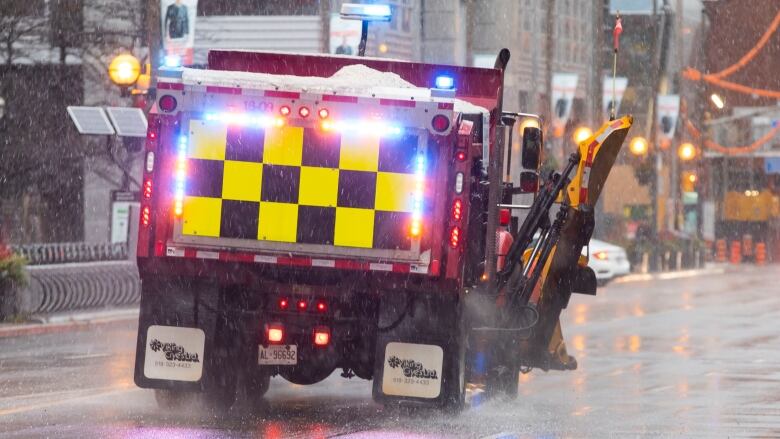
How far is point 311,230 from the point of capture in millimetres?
11586

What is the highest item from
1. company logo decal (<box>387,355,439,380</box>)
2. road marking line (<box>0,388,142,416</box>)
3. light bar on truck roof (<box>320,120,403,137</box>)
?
light bar on truck roof (<box>320,120,403,137</box>)

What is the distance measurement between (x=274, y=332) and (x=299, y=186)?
127cm

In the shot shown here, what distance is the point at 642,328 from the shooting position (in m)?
24.8

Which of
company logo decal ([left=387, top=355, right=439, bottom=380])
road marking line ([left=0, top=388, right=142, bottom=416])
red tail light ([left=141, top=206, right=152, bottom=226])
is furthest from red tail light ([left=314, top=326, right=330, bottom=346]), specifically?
road marking line ([left=0, top=388, right=142, bottom=416])

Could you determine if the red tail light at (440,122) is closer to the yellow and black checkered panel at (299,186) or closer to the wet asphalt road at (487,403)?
the yellow and black checkered panel at (299,186)

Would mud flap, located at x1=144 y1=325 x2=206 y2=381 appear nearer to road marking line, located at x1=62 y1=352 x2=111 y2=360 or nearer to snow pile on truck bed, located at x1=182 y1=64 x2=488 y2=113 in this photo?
snow pile on truck bed, located at x1=182 y1=64 x2=488 y2=113

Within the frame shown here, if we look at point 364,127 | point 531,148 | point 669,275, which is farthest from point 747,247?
point 364,127

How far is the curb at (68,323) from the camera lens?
900 inches

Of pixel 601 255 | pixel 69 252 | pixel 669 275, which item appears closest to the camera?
pixel 69 252

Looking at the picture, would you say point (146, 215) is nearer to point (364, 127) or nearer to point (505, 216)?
point (364, 127)

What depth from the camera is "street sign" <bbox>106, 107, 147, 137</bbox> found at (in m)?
27.0

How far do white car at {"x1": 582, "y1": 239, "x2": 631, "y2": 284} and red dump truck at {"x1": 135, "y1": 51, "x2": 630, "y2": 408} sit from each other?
28221mm

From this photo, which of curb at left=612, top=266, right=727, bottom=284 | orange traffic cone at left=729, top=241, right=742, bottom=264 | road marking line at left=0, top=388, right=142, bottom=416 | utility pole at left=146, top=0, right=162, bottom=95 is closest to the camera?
road marking line at left=0, top=388, right=142, bottom=416

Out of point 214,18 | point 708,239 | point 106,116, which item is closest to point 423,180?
point 106,116
